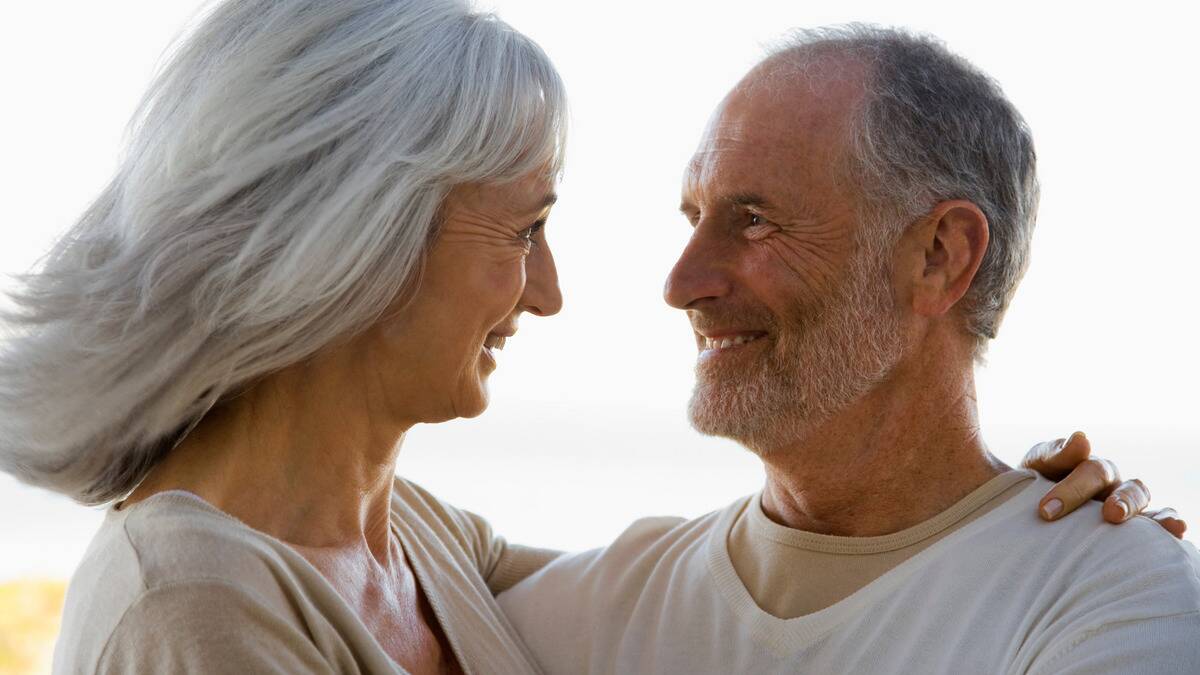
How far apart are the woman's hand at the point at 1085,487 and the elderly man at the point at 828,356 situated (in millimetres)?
42

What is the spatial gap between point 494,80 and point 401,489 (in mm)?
800

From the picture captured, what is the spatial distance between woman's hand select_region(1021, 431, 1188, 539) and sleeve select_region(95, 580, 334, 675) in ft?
3.86

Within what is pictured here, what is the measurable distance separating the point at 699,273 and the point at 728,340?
133 mm

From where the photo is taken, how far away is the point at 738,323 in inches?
87.0

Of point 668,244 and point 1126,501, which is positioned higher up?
point 1126,501

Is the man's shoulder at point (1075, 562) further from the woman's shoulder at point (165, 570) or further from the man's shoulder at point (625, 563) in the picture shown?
the woman's shoulder at point (165, 570)

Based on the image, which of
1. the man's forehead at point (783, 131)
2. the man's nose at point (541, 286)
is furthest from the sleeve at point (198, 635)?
the man's forehead at point (783, 131)

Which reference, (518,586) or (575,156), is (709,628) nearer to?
(518,586)

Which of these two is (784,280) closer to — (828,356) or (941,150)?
(828,356)

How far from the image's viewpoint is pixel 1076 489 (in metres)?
1.92

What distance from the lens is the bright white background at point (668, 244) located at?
3998 millimetres

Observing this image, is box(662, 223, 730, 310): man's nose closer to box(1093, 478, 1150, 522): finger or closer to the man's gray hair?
the man's gray hair

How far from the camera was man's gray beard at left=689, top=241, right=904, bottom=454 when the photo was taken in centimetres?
214

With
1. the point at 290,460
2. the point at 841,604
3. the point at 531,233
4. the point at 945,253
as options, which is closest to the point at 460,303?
the point at 531,233
